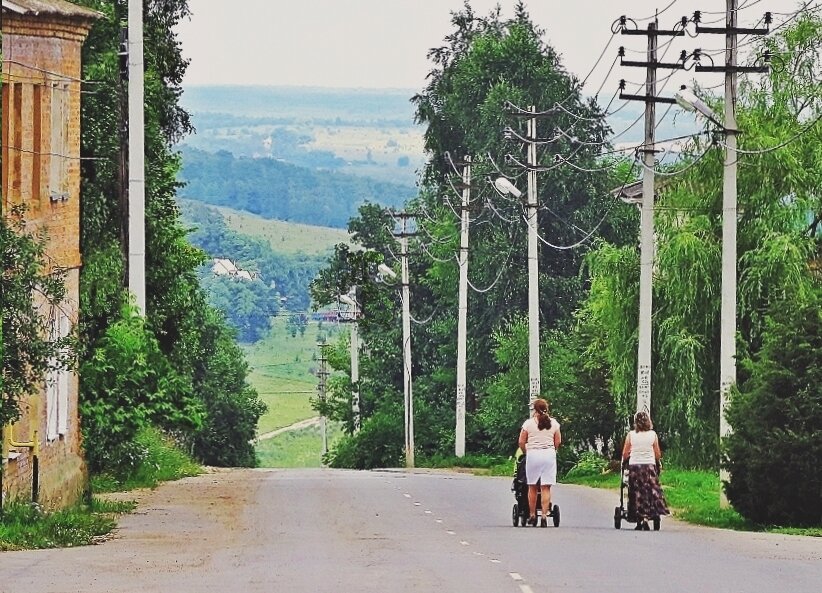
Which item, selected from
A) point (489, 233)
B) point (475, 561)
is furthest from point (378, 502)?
point (489, 233)

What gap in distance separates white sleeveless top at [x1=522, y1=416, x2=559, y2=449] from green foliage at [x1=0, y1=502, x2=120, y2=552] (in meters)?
5.68

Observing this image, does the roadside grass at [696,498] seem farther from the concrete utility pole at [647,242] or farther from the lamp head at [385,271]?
the lamp head at [385,271]

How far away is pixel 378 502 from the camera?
113 ft

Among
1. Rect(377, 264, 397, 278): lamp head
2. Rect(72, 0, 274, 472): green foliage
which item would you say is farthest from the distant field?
Rect(72, 0, 274, 472): green foliage

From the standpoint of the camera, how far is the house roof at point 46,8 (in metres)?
26.9

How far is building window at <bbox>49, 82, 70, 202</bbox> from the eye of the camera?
29016mm

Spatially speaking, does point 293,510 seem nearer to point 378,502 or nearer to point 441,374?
point 378,502

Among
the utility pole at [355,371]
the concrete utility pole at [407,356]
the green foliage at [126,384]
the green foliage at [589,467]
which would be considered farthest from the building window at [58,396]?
the utility pole at [355,371]

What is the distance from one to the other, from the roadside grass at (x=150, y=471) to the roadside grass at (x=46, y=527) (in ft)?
30.6

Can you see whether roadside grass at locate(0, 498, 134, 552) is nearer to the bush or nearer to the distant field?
the bush

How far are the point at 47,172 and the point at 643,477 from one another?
32.1ft

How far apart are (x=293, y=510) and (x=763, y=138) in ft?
45.6

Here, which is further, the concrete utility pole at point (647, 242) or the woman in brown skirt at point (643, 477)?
the concrete utility pole at point (647, 242)

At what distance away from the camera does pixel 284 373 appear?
173625mm
